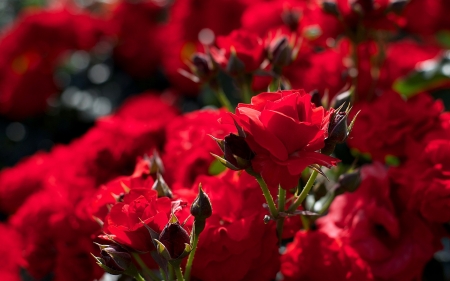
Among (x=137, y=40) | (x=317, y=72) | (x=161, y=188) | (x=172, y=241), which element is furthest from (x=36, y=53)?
(x=172, y=241)

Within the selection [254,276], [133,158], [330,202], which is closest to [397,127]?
[330,202]

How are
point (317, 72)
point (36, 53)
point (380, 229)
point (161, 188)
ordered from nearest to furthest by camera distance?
point (161, 188) → point (380, 229) → point (317, 72) → point (36, 53)

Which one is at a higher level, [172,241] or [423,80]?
[172,241]

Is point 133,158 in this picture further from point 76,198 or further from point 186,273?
point 186,273

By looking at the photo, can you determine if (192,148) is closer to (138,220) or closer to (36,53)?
(138,220)

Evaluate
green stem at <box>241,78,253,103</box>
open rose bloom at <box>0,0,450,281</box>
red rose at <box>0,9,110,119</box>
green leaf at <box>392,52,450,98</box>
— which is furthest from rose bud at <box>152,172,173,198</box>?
red rose at <box>0,9,110,119</box>

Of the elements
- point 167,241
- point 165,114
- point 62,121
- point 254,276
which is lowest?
point 62,121

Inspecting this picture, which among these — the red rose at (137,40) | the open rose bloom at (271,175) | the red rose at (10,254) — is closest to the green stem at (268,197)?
the open rose bloom at (271,175)
